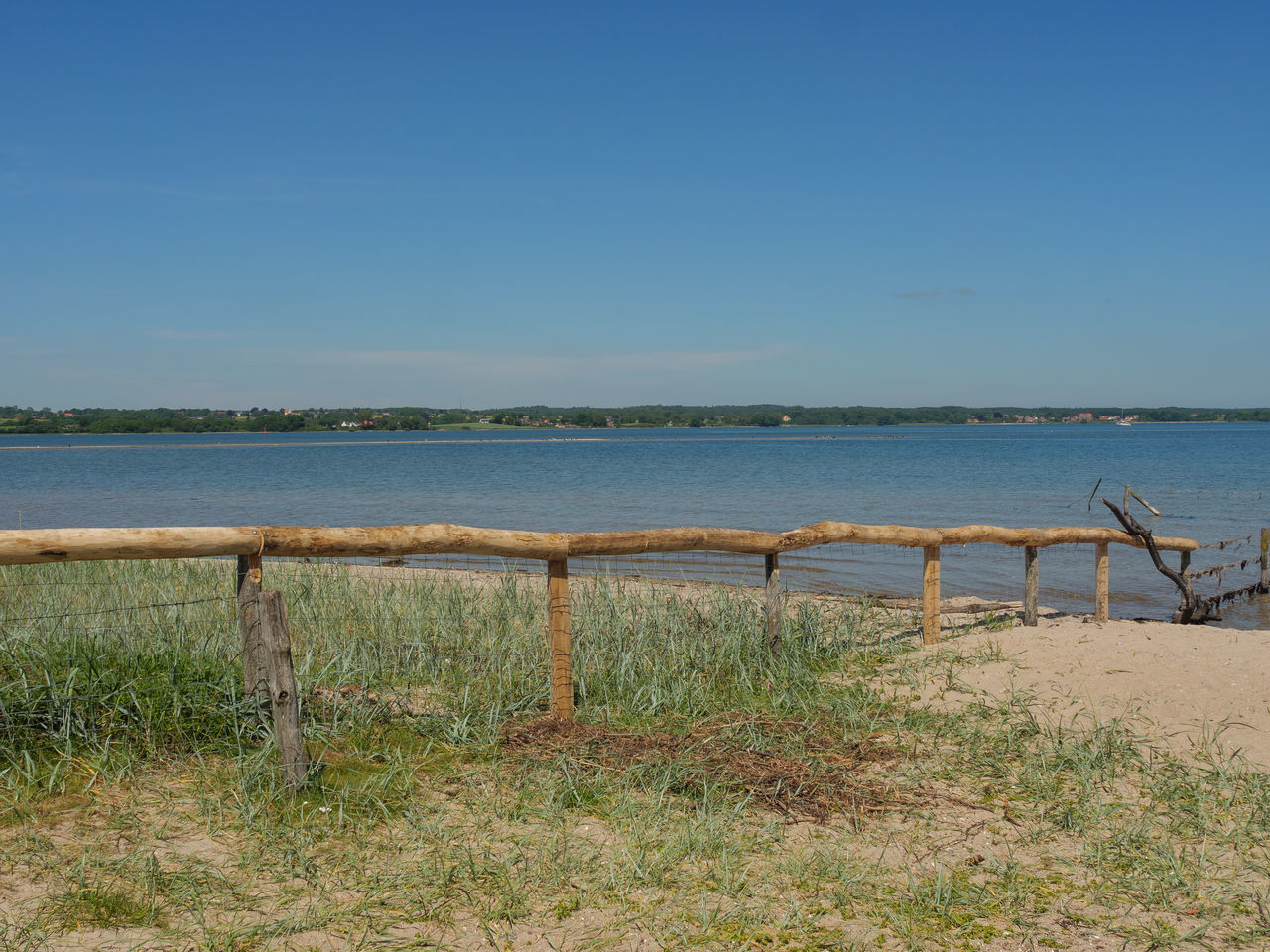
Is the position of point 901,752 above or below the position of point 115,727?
below

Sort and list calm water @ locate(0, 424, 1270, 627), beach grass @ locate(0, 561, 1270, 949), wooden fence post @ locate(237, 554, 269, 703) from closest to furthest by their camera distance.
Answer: beach grass @ locate(0, 561, 1270, 949)
wooden fence post @ locate(237, 554, 269, 703)
calm water @ locate(0, 424, 1270, 627)

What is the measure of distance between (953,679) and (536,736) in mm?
3505

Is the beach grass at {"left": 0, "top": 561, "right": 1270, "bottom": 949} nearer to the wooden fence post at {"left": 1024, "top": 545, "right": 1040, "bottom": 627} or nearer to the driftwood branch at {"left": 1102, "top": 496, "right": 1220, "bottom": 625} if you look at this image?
the wooden fence post at {"left": 1024, "top": 545, "right": 1040, "bottom": 627}

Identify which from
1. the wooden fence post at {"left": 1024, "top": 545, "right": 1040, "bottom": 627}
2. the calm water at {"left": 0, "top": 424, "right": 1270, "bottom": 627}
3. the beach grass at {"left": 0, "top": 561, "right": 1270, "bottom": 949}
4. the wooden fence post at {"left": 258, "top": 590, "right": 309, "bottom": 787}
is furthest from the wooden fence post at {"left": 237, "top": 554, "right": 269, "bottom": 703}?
the calm water at {"left": 0, "top": 424, "right": 1270, "bottom": 627}

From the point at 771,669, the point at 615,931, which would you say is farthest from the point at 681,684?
the point at 615,931

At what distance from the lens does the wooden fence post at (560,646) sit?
572cm

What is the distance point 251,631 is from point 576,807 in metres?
1.89

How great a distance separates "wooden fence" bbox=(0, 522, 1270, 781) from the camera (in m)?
4.26

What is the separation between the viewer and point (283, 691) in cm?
431

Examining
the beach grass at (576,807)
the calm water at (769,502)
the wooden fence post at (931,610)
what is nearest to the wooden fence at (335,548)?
the beach grass at (576,807)

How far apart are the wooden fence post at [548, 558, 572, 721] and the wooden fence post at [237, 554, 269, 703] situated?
1.76m

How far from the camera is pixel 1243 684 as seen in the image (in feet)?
21.3

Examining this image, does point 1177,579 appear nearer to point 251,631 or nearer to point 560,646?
point 560,646

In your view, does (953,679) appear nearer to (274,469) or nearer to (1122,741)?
(1122,741)
